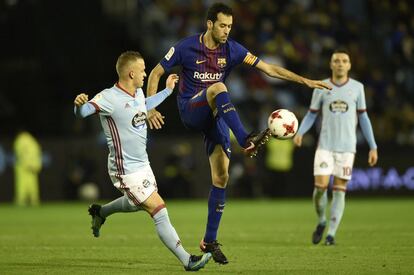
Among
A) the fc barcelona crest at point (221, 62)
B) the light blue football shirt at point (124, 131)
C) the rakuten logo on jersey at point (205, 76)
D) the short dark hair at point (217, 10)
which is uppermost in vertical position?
the short dark hair at point (217, 10)

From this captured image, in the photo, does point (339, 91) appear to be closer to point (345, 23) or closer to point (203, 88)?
point (203, 88)

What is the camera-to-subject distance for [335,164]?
12.5 meters

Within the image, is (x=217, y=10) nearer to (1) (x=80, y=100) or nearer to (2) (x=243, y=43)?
(1) (x=80, y=100)

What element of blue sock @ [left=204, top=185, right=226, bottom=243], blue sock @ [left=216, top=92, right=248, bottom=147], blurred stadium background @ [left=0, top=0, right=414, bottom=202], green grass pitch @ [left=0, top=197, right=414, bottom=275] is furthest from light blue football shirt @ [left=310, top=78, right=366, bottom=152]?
blurred stadium background @ [left=0, top=0, right=414, bottom=202]

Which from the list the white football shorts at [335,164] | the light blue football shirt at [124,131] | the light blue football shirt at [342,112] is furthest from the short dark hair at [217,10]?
the white football shorts at [335,164]

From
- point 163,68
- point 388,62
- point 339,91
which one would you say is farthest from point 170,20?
point 163,68

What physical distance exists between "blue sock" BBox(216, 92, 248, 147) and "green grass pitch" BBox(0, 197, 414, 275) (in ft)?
4.41

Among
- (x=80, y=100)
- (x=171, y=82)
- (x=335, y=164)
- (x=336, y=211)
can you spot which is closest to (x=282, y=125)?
(x=171, y=82)

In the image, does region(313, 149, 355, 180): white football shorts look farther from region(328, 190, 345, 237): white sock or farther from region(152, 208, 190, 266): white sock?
region(152, 208, 190, 266): white sock

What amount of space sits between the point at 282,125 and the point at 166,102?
52.6 ft

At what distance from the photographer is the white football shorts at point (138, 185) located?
889 centimetres

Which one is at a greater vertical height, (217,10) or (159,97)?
(217,10)

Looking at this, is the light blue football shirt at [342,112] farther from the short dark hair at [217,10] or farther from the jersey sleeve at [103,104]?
the jersey sleeve at [103,104]

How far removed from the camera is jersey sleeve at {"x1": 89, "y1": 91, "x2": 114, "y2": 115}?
8736mm
